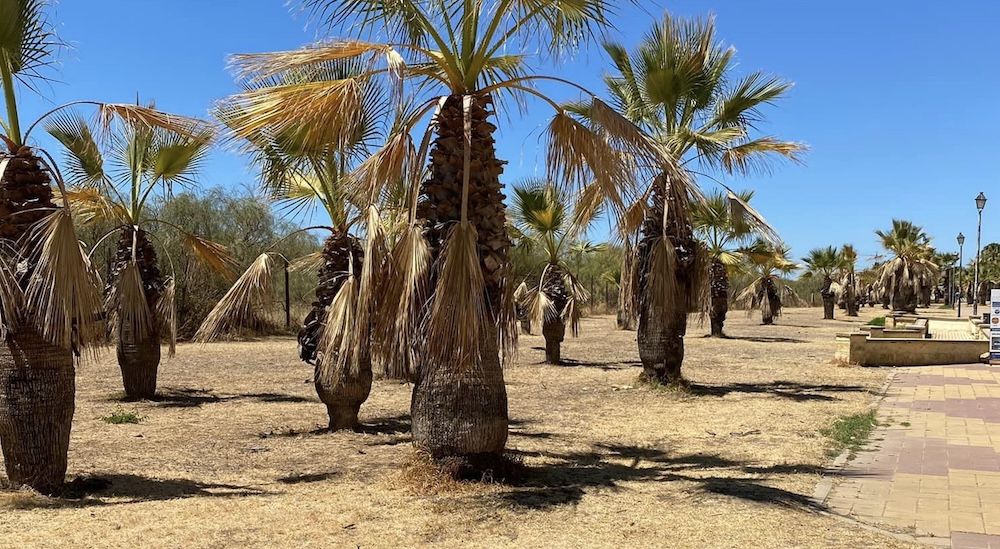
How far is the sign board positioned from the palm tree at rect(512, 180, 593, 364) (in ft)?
29.3

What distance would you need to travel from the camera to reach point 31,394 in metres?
6.03

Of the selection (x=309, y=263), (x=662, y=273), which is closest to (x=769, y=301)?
(x=662, y=273)

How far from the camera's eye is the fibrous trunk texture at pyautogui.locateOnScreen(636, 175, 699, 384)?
492 inches

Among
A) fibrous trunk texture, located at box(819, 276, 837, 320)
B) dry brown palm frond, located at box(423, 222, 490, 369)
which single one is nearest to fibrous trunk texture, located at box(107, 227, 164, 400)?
dry brown palm frond, located at box(423, 222, 490, 369)

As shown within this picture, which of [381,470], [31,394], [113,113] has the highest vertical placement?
[113,113]

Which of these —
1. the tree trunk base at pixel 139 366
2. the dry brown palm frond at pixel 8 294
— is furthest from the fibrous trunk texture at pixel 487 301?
the tree trunk base at pixel 139 366

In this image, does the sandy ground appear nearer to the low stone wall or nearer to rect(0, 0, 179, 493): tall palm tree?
rect(0, 0, 179, 493): tall palm tree

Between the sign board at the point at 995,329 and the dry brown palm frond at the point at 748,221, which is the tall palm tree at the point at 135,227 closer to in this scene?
the dry brown palm frond at the point at 748,221

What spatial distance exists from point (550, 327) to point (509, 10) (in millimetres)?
12185

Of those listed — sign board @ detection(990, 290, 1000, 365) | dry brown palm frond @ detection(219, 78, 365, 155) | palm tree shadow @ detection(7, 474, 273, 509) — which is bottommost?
palm tree shadow @ detection(7, 474, 273, 509)

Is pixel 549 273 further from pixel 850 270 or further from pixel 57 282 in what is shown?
pixel 850 270

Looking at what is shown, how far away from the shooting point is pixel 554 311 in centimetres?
1791

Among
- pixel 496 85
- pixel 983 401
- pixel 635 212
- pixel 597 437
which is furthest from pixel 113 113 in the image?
pixel 983 401

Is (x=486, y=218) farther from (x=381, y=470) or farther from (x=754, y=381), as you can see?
(x=754, y=381)
